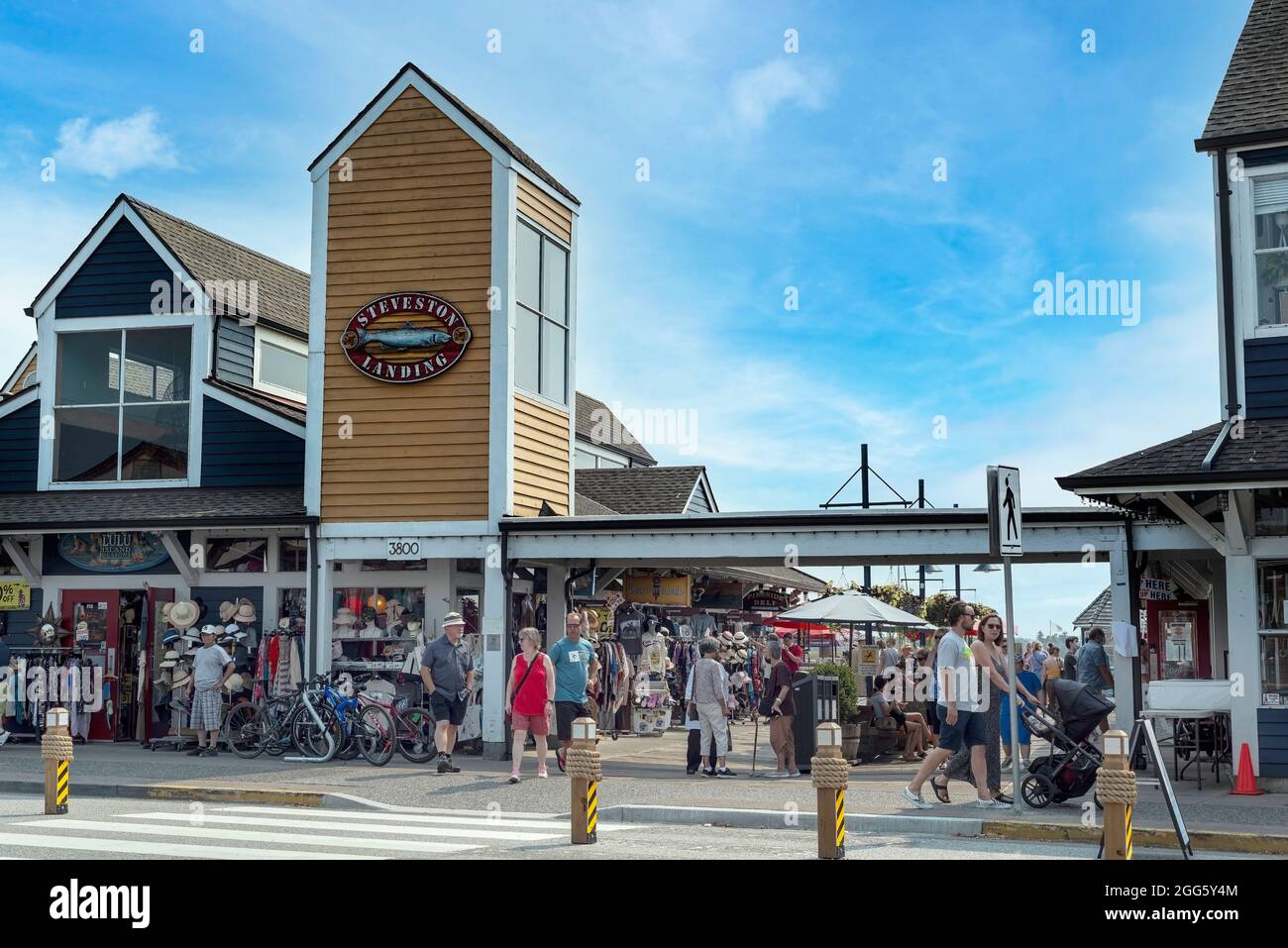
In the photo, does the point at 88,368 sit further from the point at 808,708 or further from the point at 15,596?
the point at 808,708

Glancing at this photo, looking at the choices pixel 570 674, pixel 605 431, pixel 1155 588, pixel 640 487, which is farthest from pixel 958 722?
pixel 605 431

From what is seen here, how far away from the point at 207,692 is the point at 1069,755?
11.9 m

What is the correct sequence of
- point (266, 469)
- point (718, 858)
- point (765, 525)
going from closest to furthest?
point (718, 858) < point (765, 525) < point (266, 469)

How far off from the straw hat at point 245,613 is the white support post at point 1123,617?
39.6ft

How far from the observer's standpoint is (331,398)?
2120cm

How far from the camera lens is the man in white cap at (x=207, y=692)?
20.2 meters

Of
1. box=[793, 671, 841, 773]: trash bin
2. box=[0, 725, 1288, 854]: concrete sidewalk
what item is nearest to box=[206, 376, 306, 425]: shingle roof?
box=[0, 725, 1288, 854]: concrete sidewalk

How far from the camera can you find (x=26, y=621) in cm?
2278
